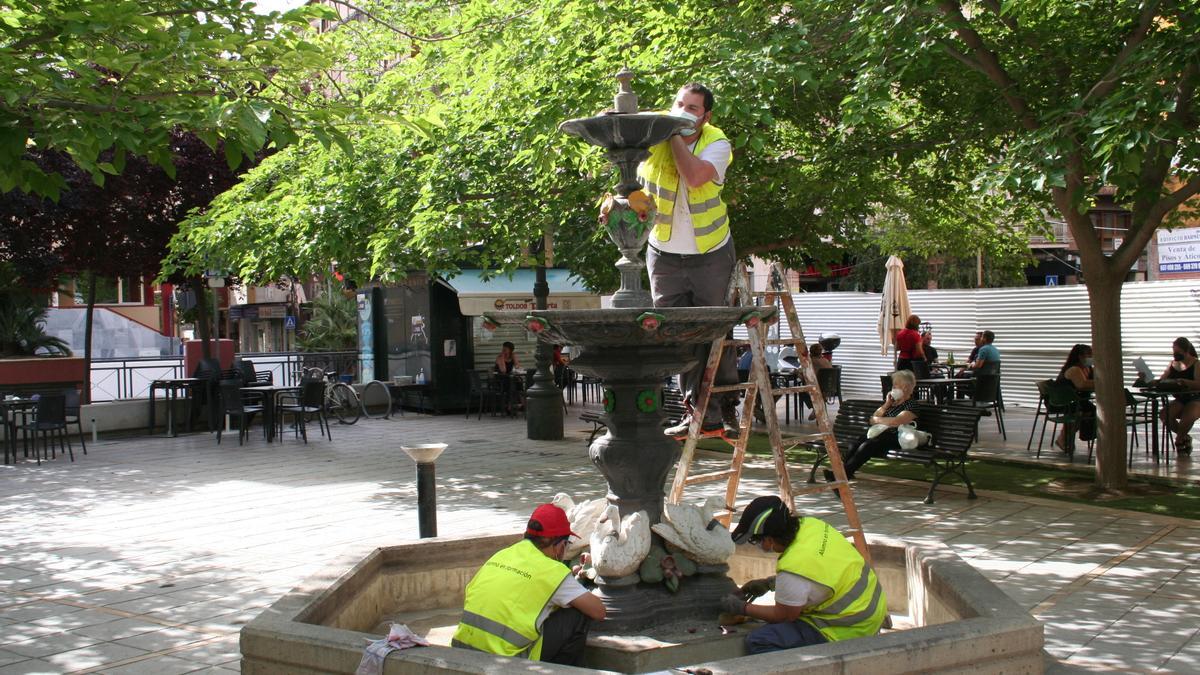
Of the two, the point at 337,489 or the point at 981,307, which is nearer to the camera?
the point at 337,489

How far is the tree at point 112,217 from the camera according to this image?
17641 millimetres

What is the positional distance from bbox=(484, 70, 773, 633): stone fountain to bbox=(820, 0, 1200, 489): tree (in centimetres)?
359

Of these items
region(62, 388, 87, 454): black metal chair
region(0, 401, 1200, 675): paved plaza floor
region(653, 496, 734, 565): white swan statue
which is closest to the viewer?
region(653, 496, 734, 565): white swan statue

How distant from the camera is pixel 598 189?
11719 millimetres

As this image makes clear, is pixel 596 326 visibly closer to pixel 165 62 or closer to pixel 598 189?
pixel 165 62

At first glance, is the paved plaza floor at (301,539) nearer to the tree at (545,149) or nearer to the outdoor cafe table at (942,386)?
the outdoor cafe table at (942,386)

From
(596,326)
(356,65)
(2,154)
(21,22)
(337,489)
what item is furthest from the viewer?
(356,65)

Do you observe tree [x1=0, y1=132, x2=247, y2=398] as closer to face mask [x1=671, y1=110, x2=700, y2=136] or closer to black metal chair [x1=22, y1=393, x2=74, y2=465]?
black metal chair [x1=22, y1=393, x2=74, y2=465]

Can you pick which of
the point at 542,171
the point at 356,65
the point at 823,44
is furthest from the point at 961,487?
the point at 356,65

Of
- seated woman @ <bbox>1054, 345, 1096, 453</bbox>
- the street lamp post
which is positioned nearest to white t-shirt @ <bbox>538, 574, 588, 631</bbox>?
seated woman @ <bbox>1054, 345, 1096, 453</bbox>

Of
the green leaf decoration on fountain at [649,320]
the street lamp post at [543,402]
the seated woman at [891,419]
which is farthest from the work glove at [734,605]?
the street lamp post at [543,402]

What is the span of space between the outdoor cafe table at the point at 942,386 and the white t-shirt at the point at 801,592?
11405mm

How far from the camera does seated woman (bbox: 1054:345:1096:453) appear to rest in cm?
1334

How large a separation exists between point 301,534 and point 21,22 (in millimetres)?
4858
